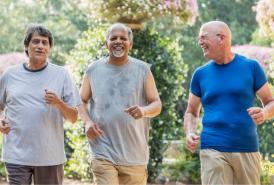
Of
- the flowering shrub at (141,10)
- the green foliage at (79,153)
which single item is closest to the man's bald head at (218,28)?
the flowering shrub at (141,10)

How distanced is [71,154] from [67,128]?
98cm

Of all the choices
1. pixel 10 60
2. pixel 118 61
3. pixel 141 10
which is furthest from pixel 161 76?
pixel 10 60

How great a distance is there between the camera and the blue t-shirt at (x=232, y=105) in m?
4.74

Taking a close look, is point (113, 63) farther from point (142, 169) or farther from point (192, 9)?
point (192, 9)

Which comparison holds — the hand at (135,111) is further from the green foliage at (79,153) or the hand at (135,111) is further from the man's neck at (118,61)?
the green foliage at (79,153)

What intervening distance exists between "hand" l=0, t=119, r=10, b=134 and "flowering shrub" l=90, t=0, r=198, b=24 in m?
4.45

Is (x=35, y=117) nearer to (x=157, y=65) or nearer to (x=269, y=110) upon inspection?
(x=269, y=110)

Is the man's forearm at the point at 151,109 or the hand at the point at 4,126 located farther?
the man's forearm at the point at 151,109

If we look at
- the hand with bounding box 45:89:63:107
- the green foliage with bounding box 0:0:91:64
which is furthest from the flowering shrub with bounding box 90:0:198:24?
the green foliage with bounding box 0:0:91:64

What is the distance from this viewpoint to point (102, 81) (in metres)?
5.18

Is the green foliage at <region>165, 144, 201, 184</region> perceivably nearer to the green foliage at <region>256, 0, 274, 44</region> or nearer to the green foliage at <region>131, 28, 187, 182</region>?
the green foliage at <region>131, 28, 187, 182</region>

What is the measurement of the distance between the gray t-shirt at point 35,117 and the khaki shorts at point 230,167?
101cm

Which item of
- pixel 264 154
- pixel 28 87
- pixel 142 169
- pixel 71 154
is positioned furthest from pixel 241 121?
pixel 264 154

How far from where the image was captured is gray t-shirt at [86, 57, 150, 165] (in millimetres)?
5102
